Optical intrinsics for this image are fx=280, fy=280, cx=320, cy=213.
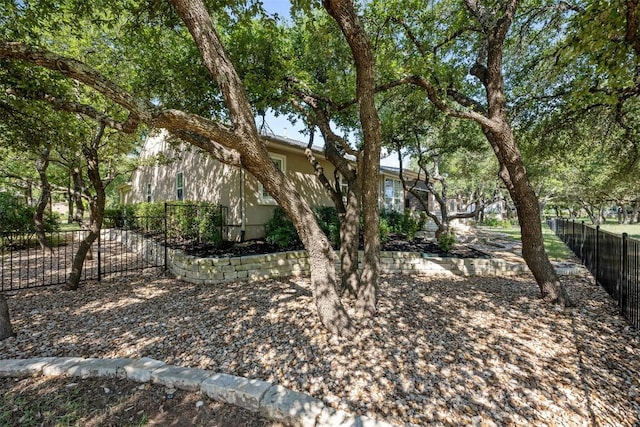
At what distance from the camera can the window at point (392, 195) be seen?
16.7 m

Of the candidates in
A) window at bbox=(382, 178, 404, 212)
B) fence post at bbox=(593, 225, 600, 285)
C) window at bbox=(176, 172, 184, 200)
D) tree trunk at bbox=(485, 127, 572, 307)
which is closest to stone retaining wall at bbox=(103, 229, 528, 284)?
fence post at bbox=(593, 225, 600, 285)

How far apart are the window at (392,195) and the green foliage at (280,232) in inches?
362

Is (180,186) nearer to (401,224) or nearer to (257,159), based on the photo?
(401,224)

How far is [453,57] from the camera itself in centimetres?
654

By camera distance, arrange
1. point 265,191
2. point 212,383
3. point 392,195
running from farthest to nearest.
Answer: point 392,195 → point 265,191 → point 212,383

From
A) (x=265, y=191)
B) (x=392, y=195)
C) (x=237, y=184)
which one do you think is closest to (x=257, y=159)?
(x=237, y=184)

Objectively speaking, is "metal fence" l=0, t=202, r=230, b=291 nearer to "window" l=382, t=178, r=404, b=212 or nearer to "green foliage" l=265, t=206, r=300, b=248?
"green foliage" l=265, t=206, r=300, b=248

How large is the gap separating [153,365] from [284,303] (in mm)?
2220

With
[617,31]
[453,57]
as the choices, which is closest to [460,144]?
[453,57]

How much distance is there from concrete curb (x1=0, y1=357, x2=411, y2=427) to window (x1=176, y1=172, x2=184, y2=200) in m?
8.79

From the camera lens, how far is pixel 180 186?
11305 mm

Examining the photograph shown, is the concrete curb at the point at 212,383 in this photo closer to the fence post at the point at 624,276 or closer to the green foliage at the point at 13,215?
the fence post at the point at 624,276

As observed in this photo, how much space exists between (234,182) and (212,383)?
22.6 ft

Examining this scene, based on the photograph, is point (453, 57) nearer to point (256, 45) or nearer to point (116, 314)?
point (256, 45)
